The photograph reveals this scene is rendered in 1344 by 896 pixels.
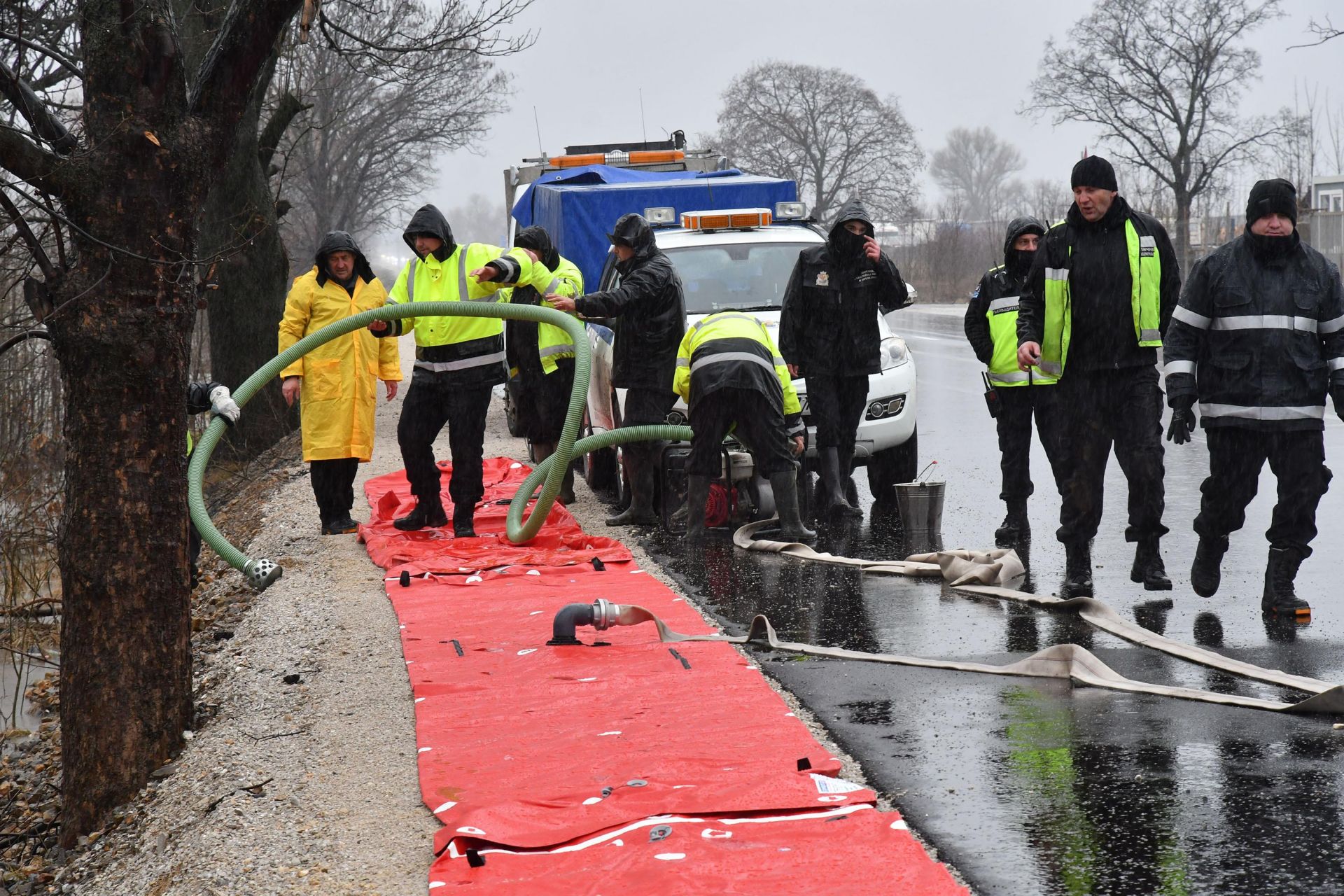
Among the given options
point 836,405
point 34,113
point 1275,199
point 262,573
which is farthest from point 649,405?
point 34,113

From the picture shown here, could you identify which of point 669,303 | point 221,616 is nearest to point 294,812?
point 221,616

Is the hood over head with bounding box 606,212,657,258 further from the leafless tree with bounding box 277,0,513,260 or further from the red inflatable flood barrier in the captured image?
the leafless tree with bounding box 277,0,513,260

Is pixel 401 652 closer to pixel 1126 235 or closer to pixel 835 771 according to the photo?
pixel 835 771

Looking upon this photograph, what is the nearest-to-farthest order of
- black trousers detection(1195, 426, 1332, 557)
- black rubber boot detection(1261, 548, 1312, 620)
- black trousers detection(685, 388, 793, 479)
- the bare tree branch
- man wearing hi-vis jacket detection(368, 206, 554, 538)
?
the bare tree branch, black rubber boot detection(1261, 548, 1312, 620), black trousers detection(1195, 426, 1332, 557), black trousers detection(685, 388, 793, 479), man wearing hi-vis jacket detection(368, 206, 554, 538)

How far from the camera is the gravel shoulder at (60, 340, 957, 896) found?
4371mm

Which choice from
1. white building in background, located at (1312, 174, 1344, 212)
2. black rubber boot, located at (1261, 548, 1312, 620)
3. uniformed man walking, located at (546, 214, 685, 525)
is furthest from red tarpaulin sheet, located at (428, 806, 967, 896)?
white building in background, located at (1312, 174, 1344, 212)

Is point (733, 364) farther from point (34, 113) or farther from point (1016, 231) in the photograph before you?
point (34, 113)

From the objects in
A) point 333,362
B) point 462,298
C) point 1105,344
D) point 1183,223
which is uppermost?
point 1183,223

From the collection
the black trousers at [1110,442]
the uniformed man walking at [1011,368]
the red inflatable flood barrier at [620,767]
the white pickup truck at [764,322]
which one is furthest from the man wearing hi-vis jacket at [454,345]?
the black trousers at [1110,442]

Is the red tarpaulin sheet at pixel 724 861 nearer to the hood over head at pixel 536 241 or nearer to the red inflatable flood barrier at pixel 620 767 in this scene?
the red inflatable flood barrier at pixel 620 767

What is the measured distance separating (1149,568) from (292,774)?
14.3ft

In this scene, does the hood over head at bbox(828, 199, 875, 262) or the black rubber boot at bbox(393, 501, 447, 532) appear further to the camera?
the black rubber boot at bbox(393, 501, 447, 532)

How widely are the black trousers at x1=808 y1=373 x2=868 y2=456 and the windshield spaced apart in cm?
147

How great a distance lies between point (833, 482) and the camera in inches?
396
